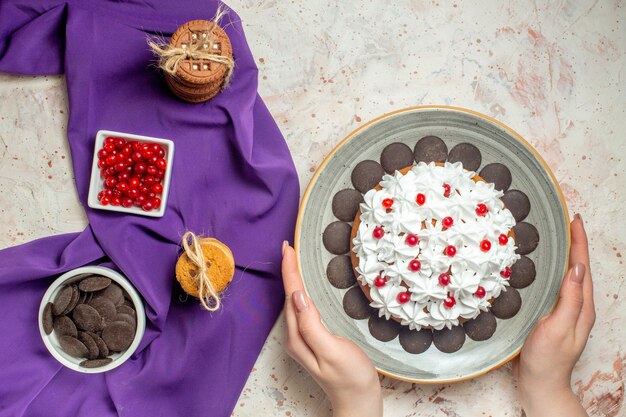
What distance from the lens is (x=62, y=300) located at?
111 centimetres

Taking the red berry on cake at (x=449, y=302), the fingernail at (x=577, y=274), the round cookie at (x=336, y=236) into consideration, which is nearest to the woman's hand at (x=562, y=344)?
the fingernail at (x=577, y=274)

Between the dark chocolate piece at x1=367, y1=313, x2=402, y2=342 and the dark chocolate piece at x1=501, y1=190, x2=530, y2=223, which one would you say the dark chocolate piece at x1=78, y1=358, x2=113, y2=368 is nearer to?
the dark chocolate piece at x1=367, y1=313, x2=402, y2=342

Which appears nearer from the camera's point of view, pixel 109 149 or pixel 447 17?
pixel 109 149

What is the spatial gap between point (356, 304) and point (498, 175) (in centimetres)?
40

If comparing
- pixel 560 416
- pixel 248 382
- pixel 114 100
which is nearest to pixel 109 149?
pixel 114 100

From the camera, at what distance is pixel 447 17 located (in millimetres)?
1266

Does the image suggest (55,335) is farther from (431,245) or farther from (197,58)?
(431,245)

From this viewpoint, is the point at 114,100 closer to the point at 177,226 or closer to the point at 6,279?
the point at 177,226

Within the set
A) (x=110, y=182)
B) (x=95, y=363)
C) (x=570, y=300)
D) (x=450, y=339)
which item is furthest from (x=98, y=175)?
(x=570, y=300)

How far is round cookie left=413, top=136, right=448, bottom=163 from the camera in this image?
1.19 meters

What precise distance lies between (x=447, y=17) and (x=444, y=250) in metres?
0.55

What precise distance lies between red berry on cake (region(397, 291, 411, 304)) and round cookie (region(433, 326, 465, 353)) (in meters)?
0.17

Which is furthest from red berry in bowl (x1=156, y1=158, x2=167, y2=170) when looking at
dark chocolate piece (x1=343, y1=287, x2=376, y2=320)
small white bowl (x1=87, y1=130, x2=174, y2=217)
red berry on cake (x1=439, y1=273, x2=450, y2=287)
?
red berry on cake (x1=439, y1=273, x2=450, y2=287)

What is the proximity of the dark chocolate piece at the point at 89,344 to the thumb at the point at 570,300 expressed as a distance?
0.90 m
